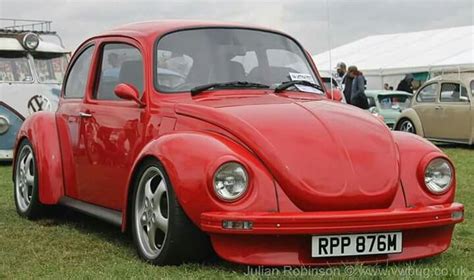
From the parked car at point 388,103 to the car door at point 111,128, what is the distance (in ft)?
44.0

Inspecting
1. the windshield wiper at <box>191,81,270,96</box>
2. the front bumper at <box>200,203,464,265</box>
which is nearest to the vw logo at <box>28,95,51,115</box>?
the windshield wiper at <box>191,81,270,96</box>

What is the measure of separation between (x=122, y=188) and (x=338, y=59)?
26.9 metres

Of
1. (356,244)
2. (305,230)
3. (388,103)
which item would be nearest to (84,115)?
(305,230)

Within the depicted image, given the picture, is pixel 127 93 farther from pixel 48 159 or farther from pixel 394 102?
pixel 394 102

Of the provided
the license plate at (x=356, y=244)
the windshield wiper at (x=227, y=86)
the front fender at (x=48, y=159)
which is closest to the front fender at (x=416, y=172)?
the license plate at (x=356, y=244)

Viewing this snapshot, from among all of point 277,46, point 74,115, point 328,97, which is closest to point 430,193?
point 328,97

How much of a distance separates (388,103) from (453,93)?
3283mm

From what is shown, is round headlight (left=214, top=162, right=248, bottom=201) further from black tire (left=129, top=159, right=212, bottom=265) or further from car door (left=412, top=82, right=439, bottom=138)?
car door (left=412, top=82, right=439, bottom=138)

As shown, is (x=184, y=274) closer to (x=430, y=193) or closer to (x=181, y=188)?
(x=181, y=188)

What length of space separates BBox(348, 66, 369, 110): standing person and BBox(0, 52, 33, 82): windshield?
251 inches

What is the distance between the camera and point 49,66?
13.4m

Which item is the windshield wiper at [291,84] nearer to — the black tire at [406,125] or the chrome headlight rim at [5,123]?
the chrome headlight rim at [5,123]

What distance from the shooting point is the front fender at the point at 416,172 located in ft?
15.4

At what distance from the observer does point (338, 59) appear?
1249 inches
